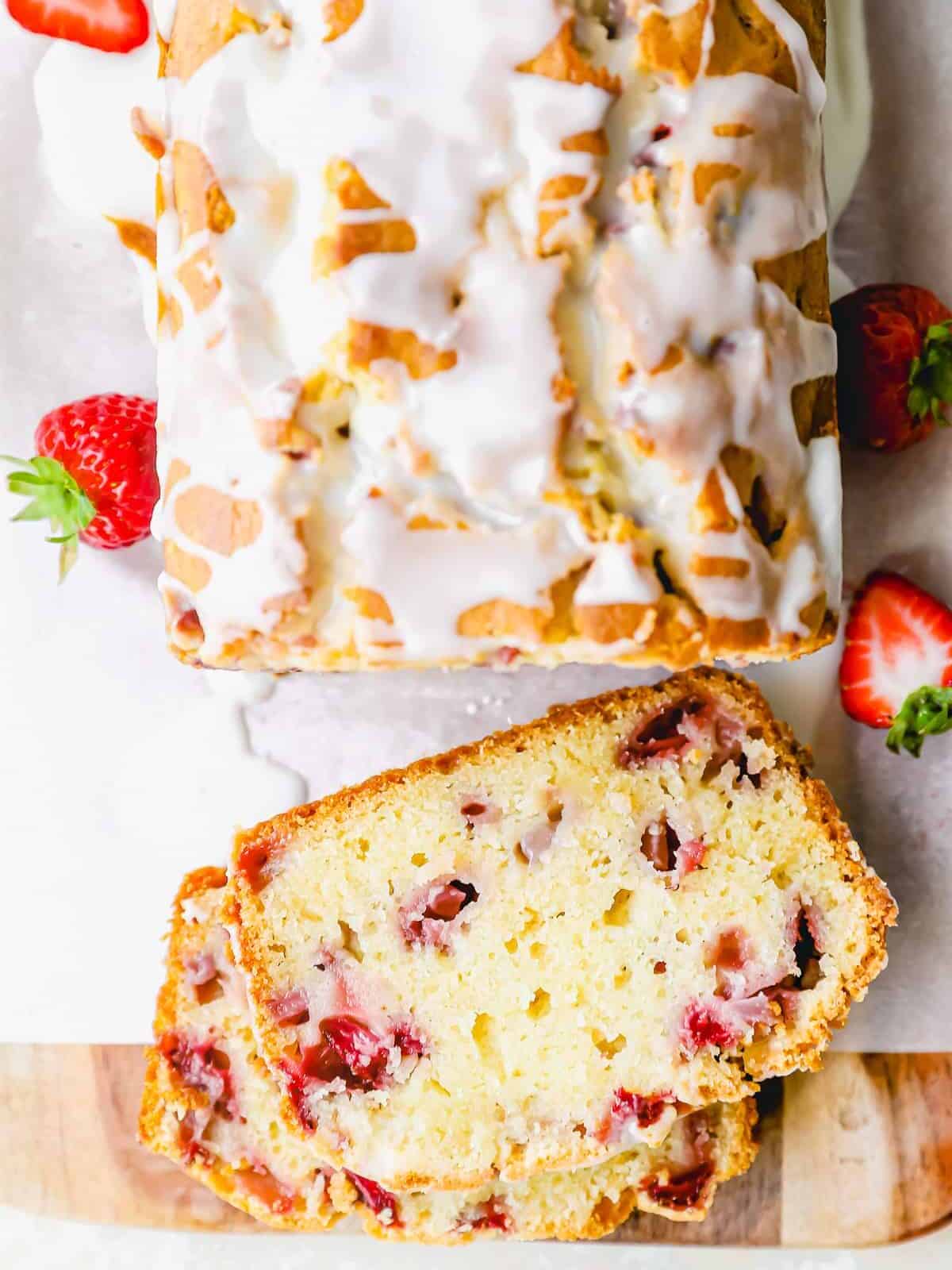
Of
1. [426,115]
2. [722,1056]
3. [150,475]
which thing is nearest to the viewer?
[426,115]

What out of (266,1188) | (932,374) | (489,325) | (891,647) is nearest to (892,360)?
(932,374)

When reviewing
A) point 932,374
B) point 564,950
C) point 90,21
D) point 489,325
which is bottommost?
point 564,950

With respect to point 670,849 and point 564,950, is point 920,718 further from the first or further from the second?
point 564,950

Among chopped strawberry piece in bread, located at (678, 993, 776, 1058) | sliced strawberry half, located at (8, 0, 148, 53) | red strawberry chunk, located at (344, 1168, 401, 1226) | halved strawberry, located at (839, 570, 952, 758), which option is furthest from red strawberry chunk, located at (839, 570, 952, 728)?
sliced strawberry half, located at (8, 0, 148, 53)

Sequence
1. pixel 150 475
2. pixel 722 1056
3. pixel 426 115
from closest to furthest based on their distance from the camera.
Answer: pixel 426 115
pixel 722 1056
pixel 150 475

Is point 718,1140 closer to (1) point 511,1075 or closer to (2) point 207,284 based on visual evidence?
(1) point 511,1075

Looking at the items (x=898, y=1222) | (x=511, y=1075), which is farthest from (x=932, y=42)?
(x=898, y=1222)
